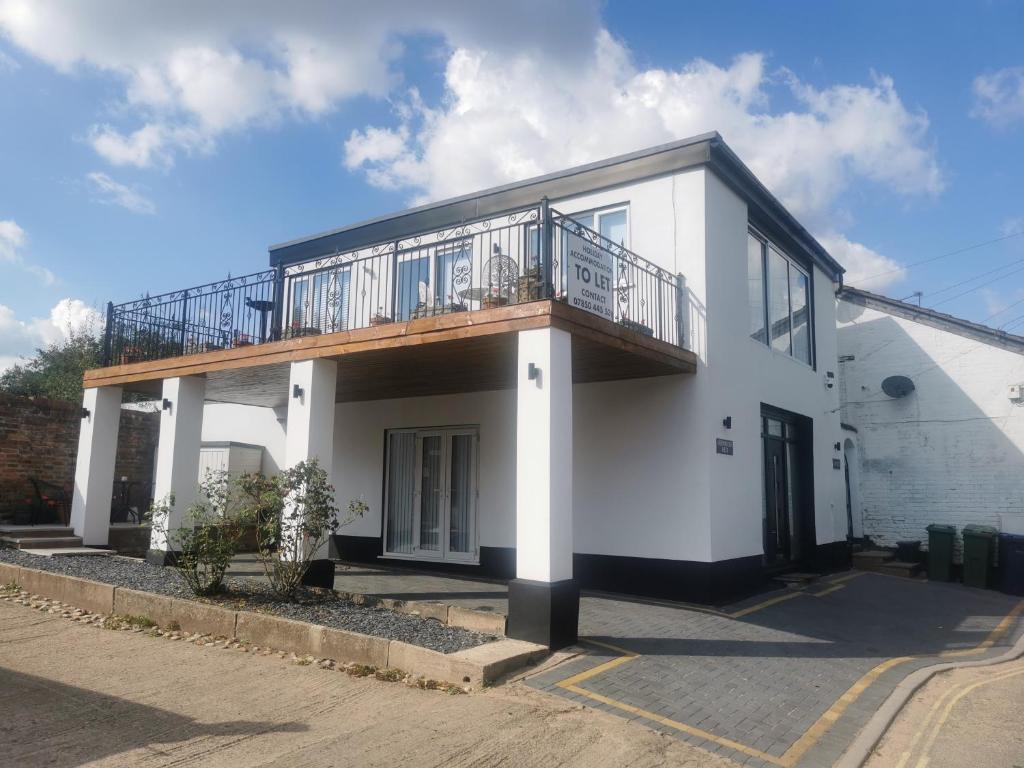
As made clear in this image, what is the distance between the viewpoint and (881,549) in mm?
14719

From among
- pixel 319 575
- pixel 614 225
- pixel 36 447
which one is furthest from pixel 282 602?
pixel 36 447

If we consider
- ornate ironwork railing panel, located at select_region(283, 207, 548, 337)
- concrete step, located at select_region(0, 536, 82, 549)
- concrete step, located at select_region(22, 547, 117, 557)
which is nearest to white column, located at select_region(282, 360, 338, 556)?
ornate ironwork railing panel, located at select_region(283, 207, 548, 337)

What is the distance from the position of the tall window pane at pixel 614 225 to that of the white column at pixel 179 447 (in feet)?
20.1

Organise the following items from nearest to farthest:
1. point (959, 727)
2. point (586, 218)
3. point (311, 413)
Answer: point (959, 727) < point (311, 413) < point (586, 218)

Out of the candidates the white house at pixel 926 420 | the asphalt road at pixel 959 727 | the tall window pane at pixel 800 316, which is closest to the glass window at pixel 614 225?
the tall window pane at pixel 800 316

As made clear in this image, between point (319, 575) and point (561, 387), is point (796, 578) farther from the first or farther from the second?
point (319, 575)

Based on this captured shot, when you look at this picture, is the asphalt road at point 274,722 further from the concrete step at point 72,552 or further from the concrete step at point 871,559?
the concrete step at point 871,559

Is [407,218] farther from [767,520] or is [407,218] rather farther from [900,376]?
[900,376]

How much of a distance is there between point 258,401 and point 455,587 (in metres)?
5.58

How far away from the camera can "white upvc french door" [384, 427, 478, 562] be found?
37.1 ft

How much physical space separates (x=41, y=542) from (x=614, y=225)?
367 inches

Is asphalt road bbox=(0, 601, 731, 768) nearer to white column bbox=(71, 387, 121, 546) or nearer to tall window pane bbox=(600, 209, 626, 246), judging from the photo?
white column bbox=(71, 387, 121, 546)

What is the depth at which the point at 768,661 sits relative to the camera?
255 inches

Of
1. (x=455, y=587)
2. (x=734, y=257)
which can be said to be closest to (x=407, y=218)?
(x=734, y=257)
